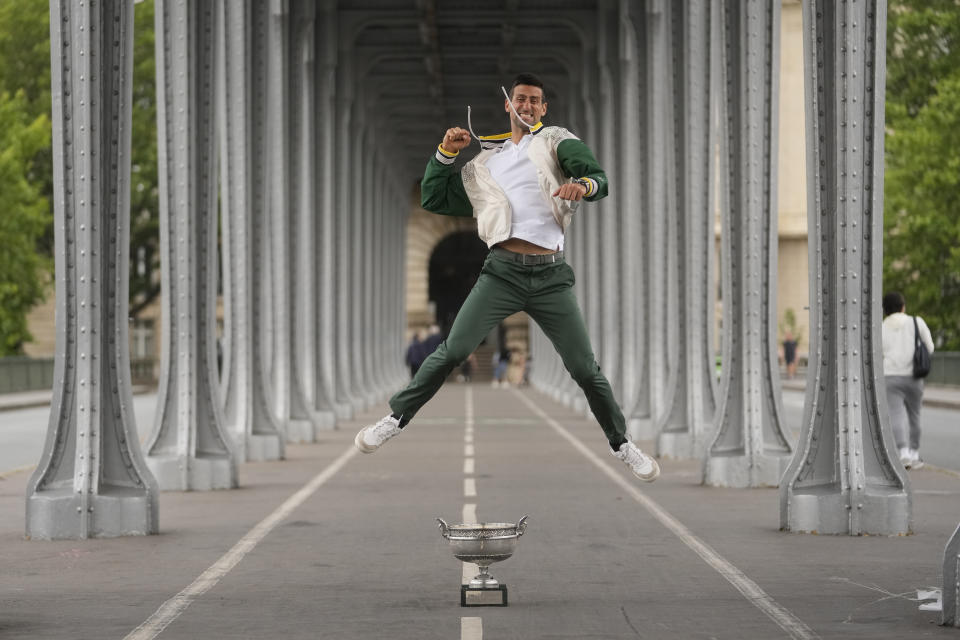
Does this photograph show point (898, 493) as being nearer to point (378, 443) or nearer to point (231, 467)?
point (378, 443)

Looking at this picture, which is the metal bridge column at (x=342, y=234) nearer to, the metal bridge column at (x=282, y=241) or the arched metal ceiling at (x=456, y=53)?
the arched metal ceiling at (x=456, y=53)

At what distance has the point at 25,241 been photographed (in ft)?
191

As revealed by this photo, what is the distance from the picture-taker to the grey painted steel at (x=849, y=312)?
47.7 feet

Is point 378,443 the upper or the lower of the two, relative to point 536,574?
upper

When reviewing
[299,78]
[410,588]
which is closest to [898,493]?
[410,588]

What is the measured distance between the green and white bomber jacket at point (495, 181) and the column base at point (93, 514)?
5413mm

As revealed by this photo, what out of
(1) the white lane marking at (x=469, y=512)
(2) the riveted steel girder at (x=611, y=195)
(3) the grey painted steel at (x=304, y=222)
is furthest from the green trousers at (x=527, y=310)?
(2) the riveted steel girder at (x=611, y=195)

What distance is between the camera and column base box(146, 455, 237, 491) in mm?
20062

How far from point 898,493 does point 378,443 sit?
5.85 meters

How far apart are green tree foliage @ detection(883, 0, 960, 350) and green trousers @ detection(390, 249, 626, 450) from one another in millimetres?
44839

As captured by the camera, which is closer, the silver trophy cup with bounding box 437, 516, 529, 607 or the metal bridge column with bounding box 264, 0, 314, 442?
the silver trophy cup with bounding box 437, 516, 529, 607

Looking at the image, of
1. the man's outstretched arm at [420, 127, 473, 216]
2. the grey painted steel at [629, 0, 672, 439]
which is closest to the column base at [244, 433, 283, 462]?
the grey painted steel at [629, 0, 672, 439]

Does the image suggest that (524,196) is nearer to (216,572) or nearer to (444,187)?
(444,187)

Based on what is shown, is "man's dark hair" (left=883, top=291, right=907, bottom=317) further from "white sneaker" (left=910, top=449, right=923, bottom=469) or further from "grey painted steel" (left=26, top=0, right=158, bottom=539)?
"grey painted steel" (left=26, top=0, right=158, bottom=539)
